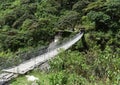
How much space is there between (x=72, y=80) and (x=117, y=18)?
12229 millimetres

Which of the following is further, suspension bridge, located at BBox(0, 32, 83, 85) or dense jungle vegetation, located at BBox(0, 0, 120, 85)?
dense jungle vegetation, located at BBox(0, 0, 120, 85)

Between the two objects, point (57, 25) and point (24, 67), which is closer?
point (24, 67)

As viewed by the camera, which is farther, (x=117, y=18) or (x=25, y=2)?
(x=25, y=2)

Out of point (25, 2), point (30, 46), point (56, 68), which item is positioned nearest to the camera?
point (56, 68)

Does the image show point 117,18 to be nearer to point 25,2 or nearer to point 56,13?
point 56,13

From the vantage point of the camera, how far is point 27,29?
17.4m

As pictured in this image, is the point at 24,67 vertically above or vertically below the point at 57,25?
above

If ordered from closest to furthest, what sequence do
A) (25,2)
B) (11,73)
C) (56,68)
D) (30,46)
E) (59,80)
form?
(59,80)
(56,68)
(11,73)
(30,46)
(25,2)

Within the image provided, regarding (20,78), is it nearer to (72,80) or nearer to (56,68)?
(56,68)

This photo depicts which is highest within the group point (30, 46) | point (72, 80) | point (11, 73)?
point (72, 80)

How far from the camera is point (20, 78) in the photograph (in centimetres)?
1106

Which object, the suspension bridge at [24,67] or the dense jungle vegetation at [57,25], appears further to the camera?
the dense jungle vegetation at [57,25]

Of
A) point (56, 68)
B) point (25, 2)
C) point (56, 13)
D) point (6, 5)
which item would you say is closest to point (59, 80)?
point (56, 68)

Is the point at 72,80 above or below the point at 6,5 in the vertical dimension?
above
